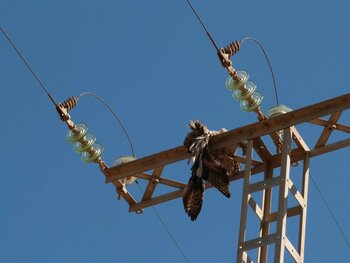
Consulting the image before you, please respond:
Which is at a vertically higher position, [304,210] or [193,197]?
[193,197]

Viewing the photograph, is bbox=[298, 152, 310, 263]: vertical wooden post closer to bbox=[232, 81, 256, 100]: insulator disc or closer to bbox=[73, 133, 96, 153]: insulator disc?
bbox=[232, 81, 256, 100]: insulator disc

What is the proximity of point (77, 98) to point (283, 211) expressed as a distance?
3517 millimetres

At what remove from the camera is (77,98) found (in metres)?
19.8

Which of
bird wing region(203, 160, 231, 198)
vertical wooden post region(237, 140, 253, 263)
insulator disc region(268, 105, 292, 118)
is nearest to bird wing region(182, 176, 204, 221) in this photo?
bird wing region(203, 160, 231, 198)

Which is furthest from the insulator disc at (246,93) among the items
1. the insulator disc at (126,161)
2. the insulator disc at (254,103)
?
the insulator disc at (126,161)

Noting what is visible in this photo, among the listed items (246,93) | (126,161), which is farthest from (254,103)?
(126,161)

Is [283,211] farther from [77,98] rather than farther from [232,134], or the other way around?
[77,98]

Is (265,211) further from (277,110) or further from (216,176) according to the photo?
Answer: (277,110)

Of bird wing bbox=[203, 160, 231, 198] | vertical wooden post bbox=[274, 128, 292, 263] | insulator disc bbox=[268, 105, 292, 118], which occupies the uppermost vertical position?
insulator disc bbox=[268, 105, 292, 118]

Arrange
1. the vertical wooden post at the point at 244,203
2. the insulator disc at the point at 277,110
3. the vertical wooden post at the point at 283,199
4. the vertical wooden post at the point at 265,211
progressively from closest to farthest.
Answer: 1. the vertical wooden post at the point at 283,199
2. the vertical wooden post at the point at 244,203
3. the vertical wooden post at the point at 265,211
4. the insulator disc at the point at 277,110

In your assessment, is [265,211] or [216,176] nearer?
[265,211]

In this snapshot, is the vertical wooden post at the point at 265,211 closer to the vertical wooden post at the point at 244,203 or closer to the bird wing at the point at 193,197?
the vertical wooden post at the point at 244,203

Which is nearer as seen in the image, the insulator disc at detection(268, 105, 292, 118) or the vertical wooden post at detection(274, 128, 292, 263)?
the vertical wooden post at detection(274, 128, 292, 263)

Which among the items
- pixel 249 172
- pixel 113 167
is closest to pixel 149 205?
pixel 113 167
